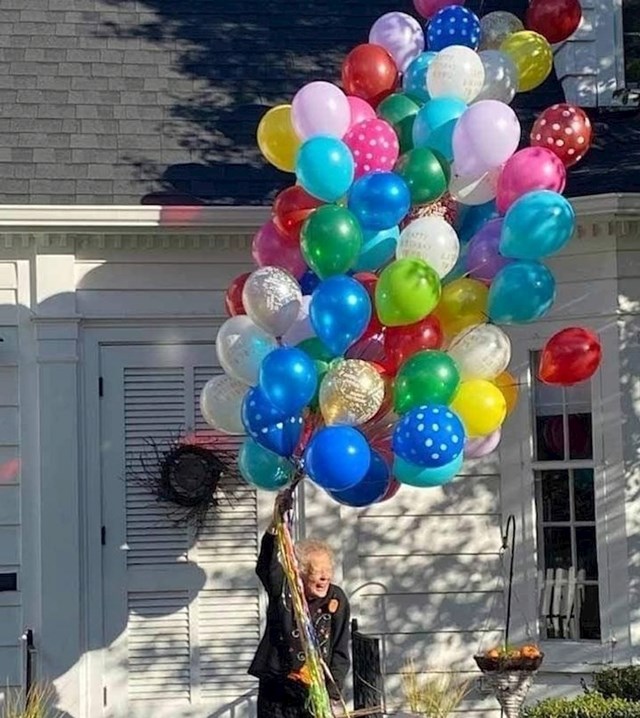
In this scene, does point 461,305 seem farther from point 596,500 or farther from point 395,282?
point 596,500

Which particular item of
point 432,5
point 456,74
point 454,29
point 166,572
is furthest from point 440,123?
point 166,572

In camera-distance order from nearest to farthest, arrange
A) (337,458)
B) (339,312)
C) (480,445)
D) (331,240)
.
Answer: (337,458) → (339,312) → (331,240) → (480,445)

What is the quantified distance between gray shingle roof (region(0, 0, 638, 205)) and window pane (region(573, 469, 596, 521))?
1.74 metres

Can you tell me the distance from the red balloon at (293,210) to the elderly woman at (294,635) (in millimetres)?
1272

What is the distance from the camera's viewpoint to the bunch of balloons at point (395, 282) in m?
6.72

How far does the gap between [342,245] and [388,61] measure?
124cm

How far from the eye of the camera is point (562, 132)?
290 inches

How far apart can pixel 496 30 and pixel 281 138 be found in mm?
1353

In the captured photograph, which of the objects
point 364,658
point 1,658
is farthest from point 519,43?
point 1,658

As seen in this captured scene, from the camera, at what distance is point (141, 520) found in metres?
9.11

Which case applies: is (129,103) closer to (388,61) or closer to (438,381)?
(388,61)

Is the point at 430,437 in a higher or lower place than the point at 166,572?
higher

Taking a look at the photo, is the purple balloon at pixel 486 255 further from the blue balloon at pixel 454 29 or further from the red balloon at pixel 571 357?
the blue balloon at pixel 454 29

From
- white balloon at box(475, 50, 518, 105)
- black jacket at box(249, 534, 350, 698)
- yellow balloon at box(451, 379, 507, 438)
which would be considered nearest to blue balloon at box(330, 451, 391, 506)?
yellow balloon at box(451, 379, 507, 438)
